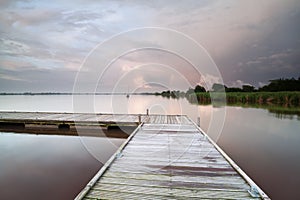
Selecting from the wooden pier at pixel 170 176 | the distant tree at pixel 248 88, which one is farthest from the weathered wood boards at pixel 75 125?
the distant tree at pixel 248 88

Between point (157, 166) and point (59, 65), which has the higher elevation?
point (59, 65)

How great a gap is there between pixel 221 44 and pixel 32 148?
9643mm

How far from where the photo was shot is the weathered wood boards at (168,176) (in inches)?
97.4

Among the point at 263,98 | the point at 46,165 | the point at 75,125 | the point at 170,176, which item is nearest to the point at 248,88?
the point at 263,98

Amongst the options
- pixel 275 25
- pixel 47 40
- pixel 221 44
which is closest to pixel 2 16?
pixel 47 40

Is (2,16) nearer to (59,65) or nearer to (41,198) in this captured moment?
(59,65)

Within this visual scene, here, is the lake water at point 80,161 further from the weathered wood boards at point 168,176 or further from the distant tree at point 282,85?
the distant tree at point 282,85

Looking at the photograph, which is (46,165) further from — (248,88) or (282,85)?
(248,88)

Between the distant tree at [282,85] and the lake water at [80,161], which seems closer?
the lake water at [80,161]

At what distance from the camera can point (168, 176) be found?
9.82 feet

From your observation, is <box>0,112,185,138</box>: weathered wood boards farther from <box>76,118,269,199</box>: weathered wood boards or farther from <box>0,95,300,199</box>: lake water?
<box>76,118,269,199</box>: weathered wood boards

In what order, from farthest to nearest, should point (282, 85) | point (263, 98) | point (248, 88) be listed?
point (248, 88), point (282, 85), point (263, 98)

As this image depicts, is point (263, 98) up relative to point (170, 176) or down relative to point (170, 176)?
up

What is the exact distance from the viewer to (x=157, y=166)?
338cm
